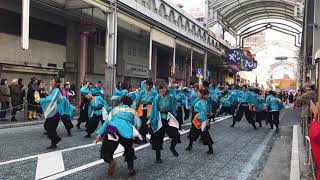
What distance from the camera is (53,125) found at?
9594 millimetres

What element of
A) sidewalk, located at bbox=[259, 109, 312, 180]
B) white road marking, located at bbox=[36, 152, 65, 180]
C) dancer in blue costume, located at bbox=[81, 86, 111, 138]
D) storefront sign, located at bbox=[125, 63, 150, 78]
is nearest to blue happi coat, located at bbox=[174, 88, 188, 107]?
dancer in blue costume, located at bbox=[81, 86, 111, 138]

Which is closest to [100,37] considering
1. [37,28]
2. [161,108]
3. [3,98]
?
[37,28]

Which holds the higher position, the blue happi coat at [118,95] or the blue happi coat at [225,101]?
the blue happi coat at [118,95]

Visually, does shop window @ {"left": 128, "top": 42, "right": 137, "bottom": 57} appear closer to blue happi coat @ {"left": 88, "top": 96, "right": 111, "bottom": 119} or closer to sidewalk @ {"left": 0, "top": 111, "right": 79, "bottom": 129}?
sidewalk @ {"left": 0, "top": 111, "right": 79, "bottom": 129}

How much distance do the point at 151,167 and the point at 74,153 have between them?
210 cm

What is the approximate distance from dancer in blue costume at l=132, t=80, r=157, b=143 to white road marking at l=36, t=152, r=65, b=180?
2.26 m

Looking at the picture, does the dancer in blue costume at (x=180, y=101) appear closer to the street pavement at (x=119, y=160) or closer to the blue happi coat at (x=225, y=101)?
the street pavement at (x=119, y=160)

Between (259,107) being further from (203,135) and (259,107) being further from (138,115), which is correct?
(138,115)

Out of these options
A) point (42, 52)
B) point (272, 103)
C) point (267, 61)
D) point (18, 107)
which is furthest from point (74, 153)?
point (267, 61)

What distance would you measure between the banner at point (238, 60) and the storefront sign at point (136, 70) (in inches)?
364

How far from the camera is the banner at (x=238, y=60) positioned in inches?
1563

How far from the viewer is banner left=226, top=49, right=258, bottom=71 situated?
39688 millimetres

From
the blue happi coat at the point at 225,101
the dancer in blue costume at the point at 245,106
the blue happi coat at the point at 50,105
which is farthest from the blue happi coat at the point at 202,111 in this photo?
the blue happi coat at the point at 225,101

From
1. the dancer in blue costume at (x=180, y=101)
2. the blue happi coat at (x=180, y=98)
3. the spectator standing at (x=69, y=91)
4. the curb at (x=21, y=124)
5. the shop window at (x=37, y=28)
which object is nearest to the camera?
the curb at (x=21, y=124)
